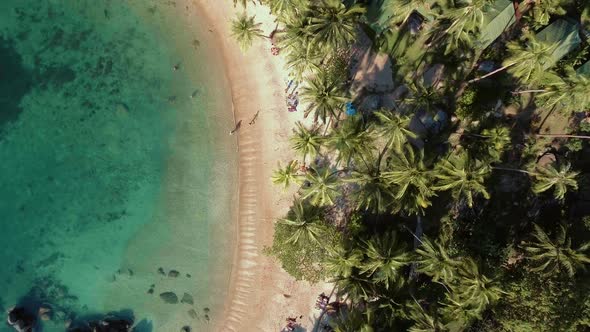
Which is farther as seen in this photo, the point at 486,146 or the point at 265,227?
the point at 265,227

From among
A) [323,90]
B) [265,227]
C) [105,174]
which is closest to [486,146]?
[323,90]

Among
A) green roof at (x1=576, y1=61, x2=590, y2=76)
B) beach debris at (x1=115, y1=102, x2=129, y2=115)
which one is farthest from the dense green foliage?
beach debris at (x1=115, y1=102, x2=129, y2=115)

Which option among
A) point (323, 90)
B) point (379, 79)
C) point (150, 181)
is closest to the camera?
point (323, 90)

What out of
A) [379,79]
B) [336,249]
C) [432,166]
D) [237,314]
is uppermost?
[379,79]

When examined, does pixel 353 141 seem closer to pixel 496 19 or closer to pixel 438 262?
pixel 438 262

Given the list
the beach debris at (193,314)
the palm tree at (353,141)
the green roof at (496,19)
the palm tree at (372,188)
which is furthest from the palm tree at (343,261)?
the green roof at (496,19)

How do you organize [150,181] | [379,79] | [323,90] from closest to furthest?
[323,90] → [379,79] → [150,181]

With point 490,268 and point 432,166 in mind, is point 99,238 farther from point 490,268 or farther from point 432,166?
point 490,268

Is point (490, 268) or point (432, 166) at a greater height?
point (432, 166)
